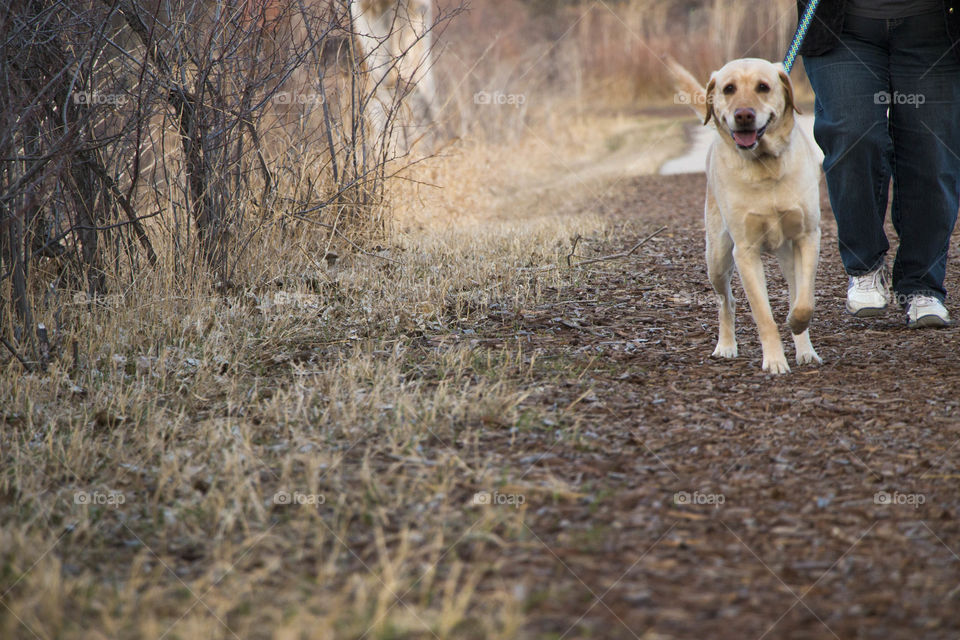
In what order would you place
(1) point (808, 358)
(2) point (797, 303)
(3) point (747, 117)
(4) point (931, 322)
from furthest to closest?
1. (4) point (931, 322)
2. (1) point (808, 358)
3. (2) point (797, 303)
4. (3) point (747, 117)

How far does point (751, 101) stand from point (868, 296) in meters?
1.44

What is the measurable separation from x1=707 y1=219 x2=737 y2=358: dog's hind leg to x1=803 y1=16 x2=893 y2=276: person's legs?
2.62ft

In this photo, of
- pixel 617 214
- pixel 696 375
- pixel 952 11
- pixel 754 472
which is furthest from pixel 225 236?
pixel 617 214

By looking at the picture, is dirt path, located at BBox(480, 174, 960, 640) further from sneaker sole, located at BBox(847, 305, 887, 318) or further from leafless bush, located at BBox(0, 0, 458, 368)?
leafless bush, located at BBox(0, 0, 458, 368)

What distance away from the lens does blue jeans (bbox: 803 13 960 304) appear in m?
4.24

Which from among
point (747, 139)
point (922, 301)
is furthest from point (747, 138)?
point (922, 301)

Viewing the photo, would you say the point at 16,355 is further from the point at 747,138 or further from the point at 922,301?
the point at 922,301

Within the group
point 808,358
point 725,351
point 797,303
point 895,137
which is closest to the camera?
point 797,303

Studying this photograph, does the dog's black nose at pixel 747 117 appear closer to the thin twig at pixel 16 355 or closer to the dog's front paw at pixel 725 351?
the dog's front paw at pixel 725 351

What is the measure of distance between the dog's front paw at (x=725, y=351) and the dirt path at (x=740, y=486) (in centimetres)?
9

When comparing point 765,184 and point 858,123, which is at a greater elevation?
point 858,123

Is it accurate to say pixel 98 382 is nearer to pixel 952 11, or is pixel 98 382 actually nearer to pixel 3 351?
pixel 3 351

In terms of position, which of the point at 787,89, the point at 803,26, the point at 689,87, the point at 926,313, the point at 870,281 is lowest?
the point at 926,313

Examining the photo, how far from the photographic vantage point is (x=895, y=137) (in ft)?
14.6
